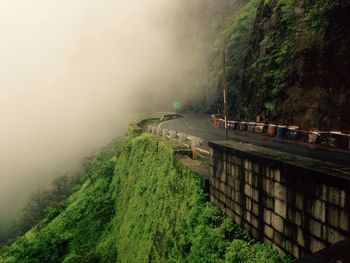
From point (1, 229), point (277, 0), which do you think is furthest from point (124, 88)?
point (277, 0)

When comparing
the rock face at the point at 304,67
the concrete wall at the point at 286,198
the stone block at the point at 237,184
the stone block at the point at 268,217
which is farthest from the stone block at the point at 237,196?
the rock face at the point at 304,67

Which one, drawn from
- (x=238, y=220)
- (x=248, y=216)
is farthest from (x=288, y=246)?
(x=238, y=220)

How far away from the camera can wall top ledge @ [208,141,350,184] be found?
5.91 m

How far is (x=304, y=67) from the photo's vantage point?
2162cm

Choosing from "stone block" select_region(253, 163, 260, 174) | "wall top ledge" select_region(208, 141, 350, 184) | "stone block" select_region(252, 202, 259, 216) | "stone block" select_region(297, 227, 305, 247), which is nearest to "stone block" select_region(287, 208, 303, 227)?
"stone block" select_region(297, 227, 305, 247)

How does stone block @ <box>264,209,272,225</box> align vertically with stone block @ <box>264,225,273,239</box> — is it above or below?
above

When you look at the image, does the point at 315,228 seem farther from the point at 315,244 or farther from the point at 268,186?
the point at 268,186

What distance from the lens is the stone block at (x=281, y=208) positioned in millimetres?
6963

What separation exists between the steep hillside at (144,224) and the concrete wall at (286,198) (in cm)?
49

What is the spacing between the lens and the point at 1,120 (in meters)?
120

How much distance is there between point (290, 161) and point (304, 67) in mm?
16439

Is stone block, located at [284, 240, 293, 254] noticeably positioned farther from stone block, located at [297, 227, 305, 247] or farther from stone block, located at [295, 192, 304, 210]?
stone block, located at [295, 192, 304, 210]

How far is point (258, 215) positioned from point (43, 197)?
167 feet

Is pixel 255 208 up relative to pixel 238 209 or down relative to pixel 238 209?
up
